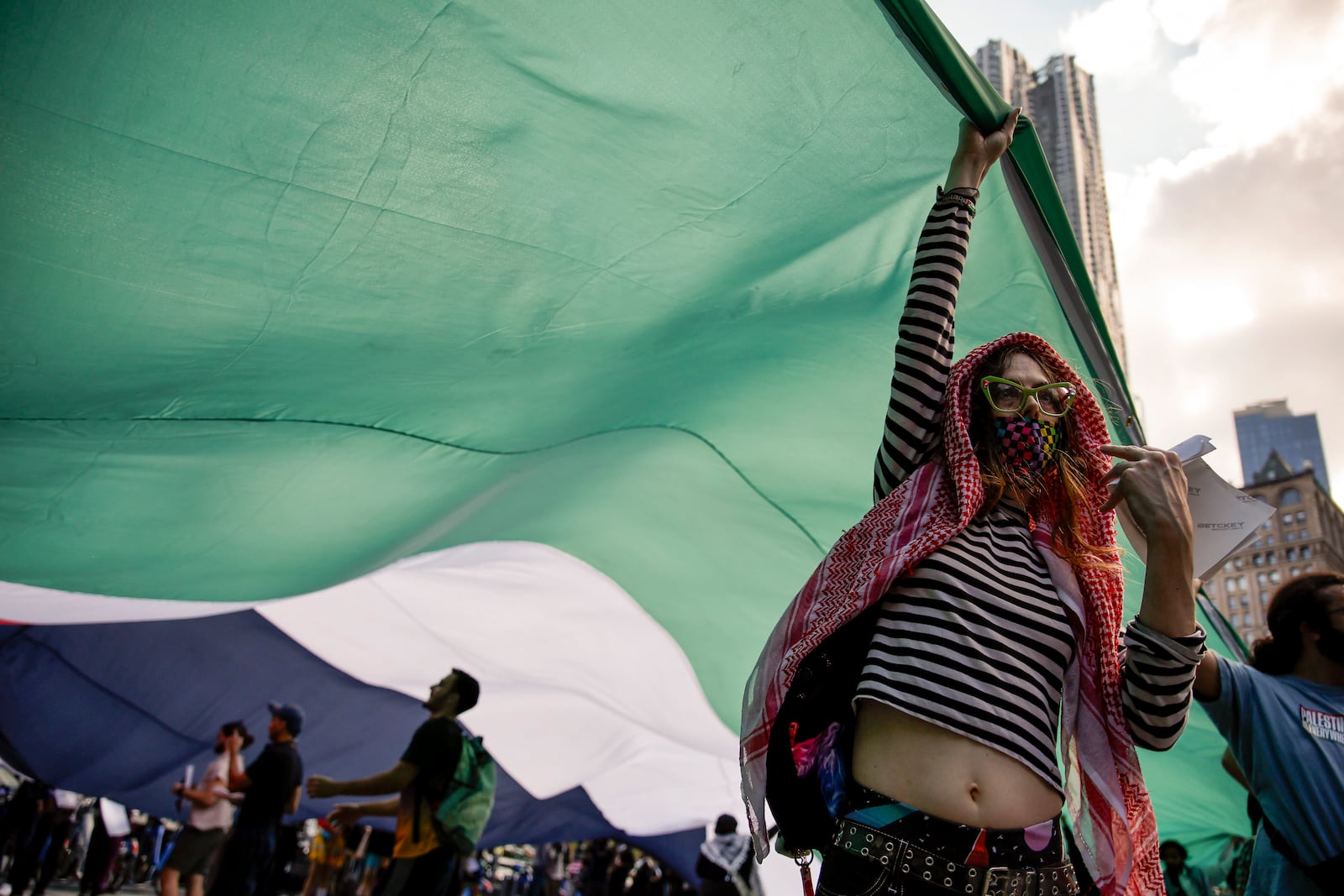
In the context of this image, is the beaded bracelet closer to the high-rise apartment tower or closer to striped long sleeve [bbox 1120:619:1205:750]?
striped long sleeve [bbox 1120:619:1205:750]

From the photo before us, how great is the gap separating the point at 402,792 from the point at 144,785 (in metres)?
3.28

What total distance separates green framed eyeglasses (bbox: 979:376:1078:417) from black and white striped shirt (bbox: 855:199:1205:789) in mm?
207

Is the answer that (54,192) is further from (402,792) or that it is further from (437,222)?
(402,792)

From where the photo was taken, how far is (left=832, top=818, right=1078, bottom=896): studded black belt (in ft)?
4.23

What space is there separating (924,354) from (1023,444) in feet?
0.81

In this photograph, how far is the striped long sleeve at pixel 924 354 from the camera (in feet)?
5.53

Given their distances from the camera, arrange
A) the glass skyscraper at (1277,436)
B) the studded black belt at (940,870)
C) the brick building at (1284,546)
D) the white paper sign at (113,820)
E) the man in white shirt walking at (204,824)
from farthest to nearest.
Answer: the glass skyscraper at (1277,436)
the brick building at (1284,546)
the white paper sign at (113,820)
the man in white shirt walking at (204,824)
the studded black belt at (940,870)

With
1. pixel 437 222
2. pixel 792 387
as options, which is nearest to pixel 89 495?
pixel 437 222

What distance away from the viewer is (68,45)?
159 cm

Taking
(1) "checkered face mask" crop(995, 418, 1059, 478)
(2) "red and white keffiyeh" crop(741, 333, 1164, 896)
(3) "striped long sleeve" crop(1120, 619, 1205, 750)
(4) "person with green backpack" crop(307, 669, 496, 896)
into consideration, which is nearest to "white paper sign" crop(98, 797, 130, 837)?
(4) "person with green backpack" crop(307, 669, 496, 896)

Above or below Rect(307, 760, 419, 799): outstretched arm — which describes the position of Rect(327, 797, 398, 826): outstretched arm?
below

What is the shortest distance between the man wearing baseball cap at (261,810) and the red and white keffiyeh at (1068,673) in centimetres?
362

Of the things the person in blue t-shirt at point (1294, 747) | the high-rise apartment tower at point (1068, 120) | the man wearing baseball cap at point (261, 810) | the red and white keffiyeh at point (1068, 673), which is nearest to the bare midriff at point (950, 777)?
the red and white keffiyeh at point (1068, 673)

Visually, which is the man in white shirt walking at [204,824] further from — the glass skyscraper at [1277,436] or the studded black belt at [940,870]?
the glass skyscraper at [1277,436]
